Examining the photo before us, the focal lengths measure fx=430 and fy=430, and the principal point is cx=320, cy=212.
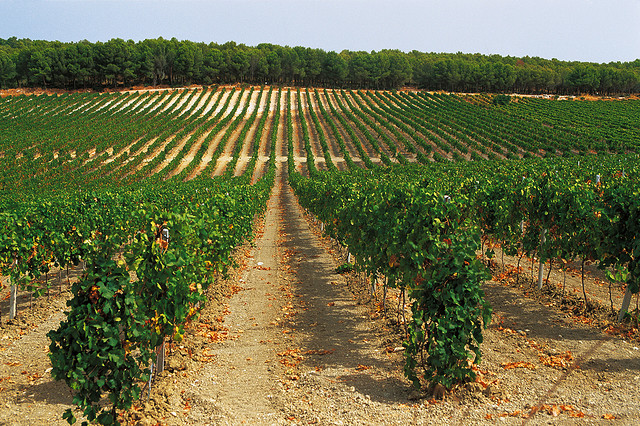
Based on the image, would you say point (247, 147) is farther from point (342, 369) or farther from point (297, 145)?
point (342, 369)

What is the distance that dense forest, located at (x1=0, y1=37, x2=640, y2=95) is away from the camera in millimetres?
98125

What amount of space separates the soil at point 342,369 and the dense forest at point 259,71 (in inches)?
4109

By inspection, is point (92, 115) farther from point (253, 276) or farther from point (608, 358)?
point (608, 358)

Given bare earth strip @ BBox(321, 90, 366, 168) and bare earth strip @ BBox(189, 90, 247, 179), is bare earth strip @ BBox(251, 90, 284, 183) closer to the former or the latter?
bare earth strip @ BBox(189, 90, 247, 179)

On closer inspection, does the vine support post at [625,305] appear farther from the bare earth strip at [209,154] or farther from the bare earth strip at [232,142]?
the bare earth strip at [209,154]

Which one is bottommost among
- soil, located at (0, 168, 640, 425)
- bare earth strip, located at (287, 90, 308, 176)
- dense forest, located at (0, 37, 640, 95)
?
soil, located at (0, 168, 640, 425)

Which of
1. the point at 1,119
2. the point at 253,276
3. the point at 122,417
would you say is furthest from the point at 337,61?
the point at 122,417

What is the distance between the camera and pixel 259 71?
116m

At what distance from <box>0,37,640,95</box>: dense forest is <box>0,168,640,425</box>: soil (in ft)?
342

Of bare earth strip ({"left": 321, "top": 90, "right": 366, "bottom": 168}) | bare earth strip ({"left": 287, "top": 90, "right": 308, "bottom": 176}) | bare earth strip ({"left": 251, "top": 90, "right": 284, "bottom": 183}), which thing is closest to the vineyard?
bare earth strip ({"left": 251, "top": 90, "right": 284, "bottom": 183})

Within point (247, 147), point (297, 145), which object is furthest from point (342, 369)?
point (297, 145)

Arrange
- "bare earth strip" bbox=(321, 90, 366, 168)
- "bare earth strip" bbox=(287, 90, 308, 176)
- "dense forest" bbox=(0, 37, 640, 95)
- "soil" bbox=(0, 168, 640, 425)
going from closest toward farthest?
1. "soil" bbox=(0, 168, 640, 425)
2. "bare earth strip" bbox=(287, 90, 308, 176)
3. "bare earth strip" bbox=(321, 90, 366, 168)
4. "dense forest" bbox=(0, 37, 640, 95)

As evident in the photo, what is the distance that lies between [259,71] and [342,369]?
118 metres

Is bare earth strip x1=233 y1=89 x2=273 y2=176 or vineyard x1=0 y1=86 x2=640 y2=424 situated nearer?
vineyard x1=0 y1=86 x2=640 y2=424
